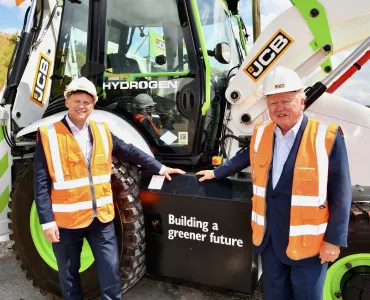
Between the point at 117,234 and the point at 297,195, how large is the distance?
1.41m

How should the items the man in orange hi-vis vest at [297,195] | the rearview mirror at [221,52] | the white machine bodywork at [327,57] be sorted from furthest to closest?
the rearview mirror at [221,52]
the white machine bodywork at [327,57]
the man in orange hi-vis vest at [297,195]

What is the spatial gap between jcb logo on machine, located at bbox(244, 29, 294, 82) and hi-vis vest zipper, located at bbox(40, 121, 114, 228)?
48.3 inches

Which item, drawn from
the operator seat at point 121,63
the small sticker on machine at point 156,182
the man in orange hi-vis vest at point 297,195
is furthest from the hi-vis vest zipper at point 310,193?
the operator seat at point 121,63

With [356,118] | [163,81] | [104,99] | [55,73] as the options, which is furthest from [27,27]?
[356,118]

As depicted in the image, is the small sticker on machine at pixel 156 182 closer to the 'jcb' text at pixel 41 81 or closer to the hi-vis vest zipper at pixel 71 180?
the hi-vis vest zipper at pixel 71 180

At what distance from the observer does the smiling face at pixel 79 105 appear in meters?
2.25

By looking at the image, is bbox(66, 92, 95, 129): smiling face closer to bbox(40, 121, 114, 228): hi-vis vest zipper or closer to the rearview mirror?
bbox(40, 121, 114, 228): hi-vis vest zipper

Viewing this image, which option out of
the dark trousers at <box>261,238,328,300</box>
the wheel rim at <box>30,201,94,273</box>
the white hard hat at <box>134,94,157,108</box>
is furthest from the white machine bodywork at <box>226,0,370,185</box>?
the wheel rim at <box>30,201,94,273</box>

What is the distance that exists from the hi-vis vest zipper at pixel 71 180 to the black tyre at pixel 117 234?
0.31 metres

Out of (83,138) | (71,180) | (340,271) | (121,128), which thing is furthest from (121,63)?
(340,271)

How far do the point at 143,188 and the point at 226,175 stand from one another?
0.61 meters

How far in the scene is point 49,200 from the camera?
225 cm

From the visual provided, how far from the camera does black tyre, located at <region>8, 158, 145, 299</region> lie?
2611 mm

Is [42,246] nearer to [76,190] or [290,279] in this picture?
[76,190]
